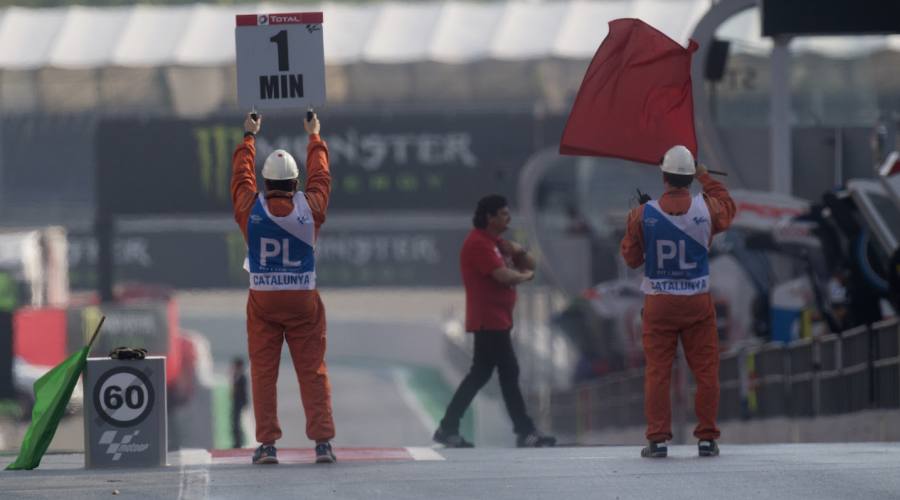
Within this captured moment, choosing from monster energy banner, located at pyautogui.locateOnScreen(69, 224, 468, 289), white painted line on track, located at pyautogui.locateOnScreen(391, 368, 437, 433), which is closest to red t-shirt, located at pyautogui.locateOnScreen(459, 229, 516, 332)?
white painted line on track, located at pyautogui.locateOnScreen(391, 368, 437, 433)

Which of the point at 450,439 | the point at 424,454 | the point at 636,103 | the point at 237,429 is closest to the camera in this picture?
the point at 424,454

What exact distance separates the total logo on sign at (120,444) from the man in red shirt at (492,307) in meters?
3.02

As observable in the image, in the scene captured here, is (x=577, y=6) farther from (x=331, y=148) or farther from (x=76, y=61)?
(x=331, y=148)

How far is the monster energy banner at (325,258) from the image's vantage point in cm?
5603

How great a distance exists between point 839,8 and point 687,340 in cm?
677

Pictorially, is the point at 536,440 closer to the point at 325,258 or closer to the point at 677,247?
the point at 677,247

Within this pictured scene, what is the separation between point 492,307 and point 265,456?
2760 mm

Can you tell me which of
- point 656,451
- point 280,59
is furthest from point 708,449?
point 280,59

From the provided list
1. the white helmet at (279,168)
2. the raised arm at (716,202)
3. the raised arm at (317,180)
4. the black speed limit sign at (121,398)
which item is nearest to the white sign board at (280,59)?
the raised arm at (317,180)

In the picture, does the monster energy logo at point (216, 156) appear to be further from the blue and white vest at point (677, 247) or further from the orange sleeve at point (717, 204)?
the blue and white vest at point (677, 247)

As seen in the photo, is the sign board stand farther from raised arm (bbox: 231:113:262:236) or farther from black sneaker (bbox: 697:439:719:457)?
black sneaker (bbox: 697:439:719:457)

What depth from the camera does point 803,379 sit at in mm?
19578

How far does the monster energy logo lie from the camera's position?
35281 millimetres

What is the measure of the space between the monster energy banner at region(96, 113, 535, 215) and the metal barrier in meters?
10.6
